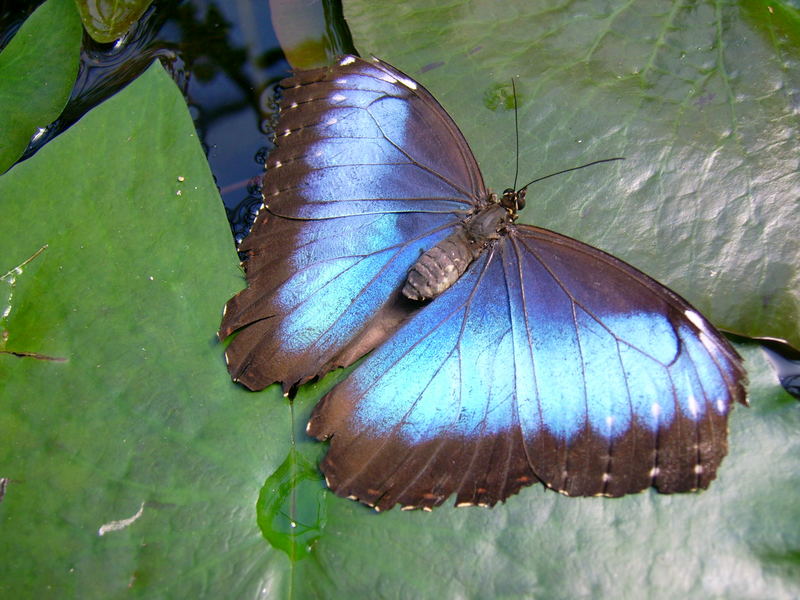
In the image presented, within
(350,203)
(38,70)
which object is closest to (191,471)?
(350,203)

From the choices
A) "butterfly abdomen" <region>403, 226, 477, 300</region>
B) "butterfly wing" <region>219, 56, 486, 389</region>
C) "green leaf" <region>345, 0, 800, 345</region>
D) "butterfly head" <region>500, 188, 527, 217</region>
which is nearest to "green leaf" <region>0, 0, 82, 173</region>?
"butterfly wing" <region>219, 56, 486, 389</region>

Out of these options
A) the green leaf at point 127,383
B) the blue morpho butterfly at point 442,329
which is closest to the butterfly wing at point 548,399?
the blue morpho butterfly at point 442,329

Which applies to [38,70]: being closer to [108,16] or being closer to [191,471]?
[108,16]

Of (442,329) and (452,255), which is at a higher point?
→ (452,255)

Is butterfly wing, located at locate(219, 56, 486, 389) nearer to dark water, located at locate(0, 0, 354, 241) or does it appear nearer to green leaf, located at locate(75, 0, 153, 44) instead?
dark water, located at locate(0, 0, 354, 241)

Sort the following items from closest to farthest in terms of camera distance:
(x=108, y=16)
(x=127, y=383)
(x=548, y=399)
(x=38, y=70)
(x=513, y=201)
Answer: (x=548, y=399) < (x=127, y=383) < (x=513, y=201) < (x=38, y=70) < (x=108, y=16)

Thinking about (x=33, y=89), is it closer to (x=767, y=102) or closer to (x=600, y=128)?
(x=600, y=128)

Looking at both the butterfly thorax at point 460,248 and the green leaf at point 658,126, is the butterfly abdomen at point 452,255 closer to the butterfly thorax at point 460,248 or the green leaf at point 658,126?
the butterfly thorax at point 460,248
